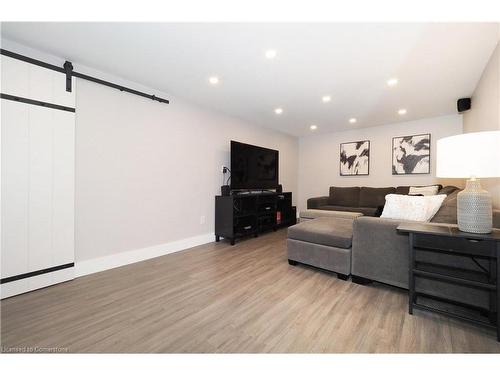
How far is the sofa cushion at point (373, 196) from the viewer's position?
14.1 feet

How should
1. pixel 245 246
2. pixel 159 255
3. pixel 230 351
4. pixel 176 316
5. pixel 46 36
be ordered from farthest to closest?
pixel 245 246 → pixel 159 255 → pixel 46 36 → pixel 176 316 → pixel 230 351

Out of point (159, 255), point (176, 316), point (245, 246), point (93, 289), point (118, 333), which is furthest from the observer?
point (245, 246)

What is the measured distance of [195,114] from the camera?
3.36 m

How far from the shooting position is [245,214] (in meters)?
3.60

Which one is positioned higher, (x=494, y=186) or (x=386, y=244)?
(x=494, y=186)

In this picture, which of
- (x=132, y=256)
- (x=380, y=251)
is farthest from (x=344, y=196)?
(x=132, y=256)

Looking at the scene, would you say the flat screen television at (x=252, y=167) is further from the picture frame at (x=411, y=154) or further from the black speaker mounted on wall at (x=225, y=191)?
the picture frame at (x=411, y=154)

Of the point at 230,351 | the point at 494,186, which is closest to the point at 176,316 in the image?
the point at 230,351

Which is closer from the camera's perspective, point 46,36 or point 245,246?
point 46,36

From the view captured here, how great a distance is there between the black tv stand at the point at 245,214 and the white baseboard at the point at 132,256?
15.8 inches

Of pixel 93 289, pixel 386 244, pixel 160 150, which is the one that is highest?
pixel 160 150

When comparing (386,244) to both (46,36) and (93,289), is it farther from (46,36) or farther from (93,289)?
(46,36)

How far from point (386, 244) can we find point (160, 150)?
9.12 ft

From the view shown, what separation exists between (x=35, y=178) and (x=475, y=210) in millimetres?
3429
